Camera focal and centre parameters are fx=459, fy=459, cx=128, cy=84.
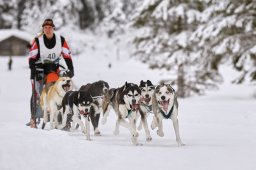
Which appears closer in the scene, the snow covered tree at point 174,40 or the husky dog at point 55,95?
the husky dog at point 55,95

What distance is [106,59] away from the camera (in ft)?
246

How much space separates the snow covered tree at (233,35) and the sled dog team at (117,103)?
35.6ft

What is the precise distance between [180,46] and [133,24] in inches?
142

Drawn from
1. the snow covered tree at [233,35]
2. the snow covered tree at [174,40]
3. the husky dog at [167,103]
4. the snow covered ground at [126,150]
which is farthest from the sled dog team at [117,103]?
the snow covered tree at [174,40]

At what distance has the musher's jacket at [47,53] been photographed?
9109 millimetres

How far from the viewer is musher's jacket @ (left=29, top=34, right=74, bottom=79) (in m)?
9.11

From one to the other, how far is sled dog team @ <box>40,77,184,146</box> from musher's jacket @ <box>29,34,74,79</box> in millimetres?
557

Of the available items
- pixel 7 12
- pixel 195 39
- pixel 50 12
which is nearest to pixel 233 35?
pixel 195 39

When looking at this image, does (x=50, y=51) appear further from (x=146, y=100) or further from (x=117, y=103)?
(x=146, y=100)

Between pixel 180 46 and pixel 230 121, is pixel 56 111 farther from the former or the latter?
pixel 180 46

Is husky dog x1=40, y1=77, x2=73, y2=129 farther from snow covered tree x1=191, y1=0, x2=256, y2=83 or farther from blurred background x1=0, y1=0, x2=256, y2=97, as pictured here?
snow covered tree x1=191, y1=0, x2=256, y2=83

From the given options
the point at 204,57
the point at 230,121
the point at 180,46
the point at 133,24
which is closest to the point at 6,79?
the point at 133,24

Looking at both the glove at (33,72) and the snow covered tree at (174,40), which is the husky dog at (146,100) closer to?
the glove at (33,72)

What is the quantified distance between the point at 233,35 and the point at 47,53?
12.6 metres
